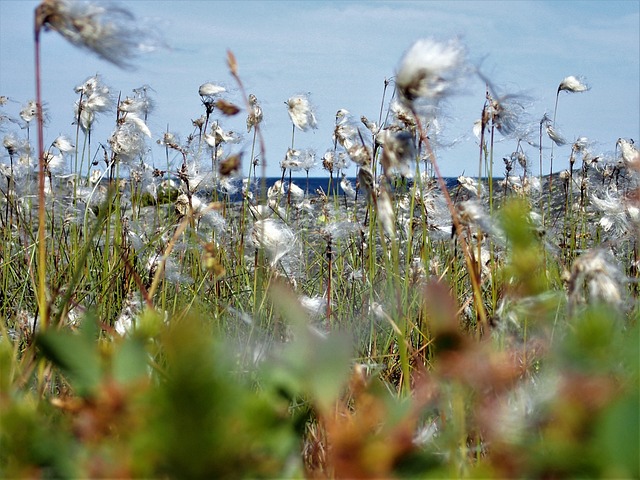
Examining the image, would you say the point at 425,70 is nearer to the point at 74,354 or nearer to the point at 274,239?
the point at 74,354

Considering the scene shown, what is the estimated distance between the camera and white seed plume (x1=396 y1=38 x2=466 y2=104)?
895 millimetres

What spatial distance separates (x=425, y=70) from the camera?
2.94 ft

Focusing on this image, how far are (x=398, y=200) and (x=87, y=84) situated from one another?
4.27 ft

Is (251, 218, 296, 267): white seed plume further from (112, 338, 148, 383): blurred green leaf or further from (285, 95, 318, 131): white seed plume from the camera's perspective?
(112, 338, 148, 383): blurred green leaf

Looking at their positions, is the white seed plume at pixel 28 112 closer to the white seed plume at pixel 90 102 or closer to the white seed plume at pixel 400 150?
the white seed plume at pixel 90 102

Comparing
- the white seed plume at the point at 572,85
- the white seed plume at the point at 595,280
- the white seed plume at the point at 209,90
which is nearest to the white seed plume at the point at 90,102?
the white seed plume at the point at 209,90

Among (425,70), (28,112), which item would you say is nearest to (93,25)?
(425,70)

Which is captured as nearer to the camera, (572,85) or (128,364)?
(128,364)

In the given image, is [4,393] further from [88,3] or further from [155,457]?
[88,3]

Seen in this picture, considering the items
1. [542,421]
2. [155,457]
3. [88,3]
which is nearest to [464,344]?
[542,421]

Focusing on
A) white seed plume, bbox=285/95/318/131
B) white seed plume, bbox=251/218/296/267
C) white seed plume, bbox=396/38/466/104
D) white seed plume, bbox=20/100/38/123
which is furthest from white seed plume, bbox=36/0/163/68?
white seed plume, bbox=20/100/38/123

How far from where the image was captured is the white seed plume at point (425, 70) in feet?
2.93

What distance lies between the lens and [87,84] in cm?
297

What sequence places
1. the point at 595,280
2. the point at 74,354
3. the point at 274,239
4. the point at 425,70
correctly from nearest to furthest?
the point at 74,354 < the point at 595,280 < the point at 425,70 < the point at 274,239
